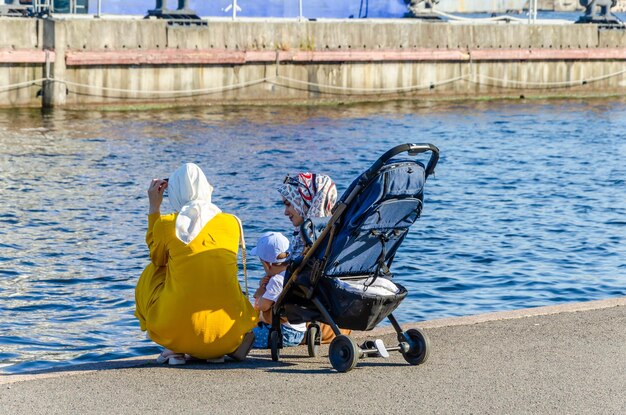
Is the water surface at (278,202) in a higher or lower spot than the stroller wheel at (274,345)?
lower

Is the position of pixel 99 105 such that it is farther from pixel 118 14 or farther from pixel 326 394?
pixel 326 394

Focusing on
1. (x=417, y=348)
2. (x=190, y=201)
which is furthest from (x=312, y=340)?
(x=190, y=201)

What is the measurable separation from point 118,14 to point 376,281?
958 inches

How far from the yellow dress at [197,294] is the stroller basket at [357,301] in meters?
0.51

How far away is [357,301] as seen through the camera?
7.26 meters

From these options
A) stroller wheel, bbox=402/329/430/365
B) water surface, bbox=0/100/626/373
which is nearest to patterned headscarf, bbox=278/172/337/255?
stroller wheel, bbox=402/329/430/365

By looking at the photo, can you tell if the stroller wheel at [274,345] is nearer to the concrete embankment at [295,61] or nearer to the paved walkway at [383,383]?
the paved walkway at [383,383]

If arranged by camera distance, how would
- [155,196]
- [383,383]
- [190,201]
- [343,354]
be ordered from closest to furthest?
[383,383] < [343,354] < [190,201] < [155,196]

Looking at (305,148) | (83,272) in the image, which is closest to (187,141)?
(305,148)

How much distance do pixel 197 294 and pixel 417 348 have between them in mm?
1278

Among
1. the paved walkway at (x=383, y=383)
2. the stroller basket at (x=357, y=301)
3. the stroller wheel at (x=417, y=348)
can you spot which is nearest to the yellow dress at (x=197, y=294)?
the paved walkway at (x=383, y=383)

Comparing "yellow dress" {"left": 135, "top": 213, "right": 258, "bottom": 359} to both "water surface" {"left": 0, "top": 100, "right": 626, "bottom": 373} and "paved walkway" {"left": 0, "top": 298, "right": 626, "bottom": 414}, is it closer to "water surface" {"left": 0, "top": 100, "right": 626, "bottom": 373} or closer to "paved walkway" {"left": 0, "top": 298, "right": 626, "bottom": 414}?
"paved walkway" {"left": 0, "top": 298, "right": 626, "bottom": 414}

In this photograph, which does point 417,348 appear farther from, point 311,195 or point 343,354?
point 311,195

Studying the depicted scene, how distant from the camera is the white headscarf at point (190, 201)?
23.4 ft
